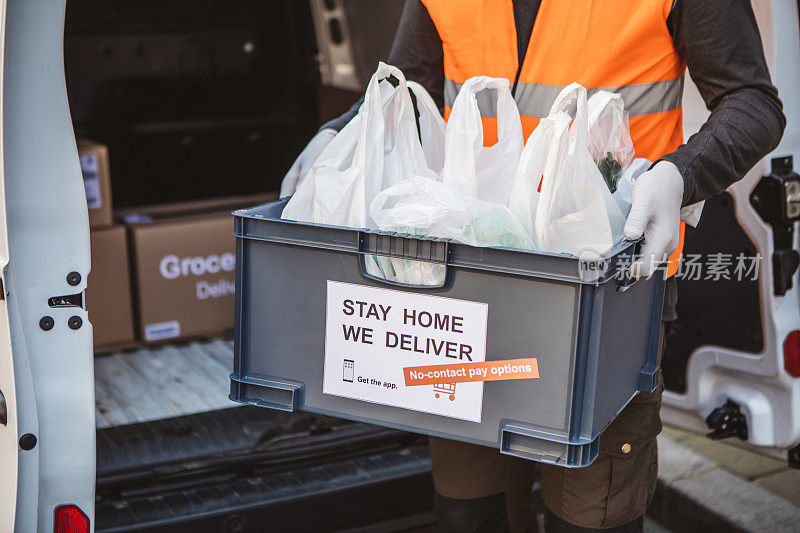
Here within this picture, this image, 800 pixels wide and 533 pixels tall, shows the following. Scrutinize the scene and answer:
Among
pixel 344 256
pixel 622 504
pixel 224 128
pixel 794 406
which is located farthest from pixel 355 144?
pixel 224 128

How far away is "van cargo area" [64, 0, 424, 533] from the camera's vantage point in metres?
2.54

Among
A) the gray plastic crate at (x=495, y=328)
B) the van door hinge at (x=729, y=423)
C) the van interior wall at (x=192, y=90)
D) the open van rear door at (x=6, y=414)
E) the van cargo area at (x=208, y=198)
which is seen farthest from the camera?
the van interior wall at (x=192, y=90)

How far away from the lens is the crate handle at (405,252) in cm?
154

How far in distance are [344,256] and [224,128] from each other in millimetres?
2899

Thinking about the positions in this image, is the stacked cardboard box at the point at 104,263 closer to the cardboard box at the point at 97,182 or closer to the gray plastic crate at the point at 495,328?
the cardboard box at the point at 97,182

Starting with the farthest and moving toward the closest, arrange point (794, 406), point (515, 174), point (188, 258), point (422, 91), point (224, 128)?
1. point (224, 128)
2. point (188, 258)
3. point (794, 406)
4. point (422, 91)
5. point (515, 174)

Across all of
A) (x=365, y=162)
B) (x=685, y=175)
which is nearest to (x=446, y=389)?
(x=365, y=162)

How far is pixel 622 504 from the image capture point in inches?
77.2

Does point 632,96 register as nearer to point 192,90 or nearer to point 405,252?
point 405,252

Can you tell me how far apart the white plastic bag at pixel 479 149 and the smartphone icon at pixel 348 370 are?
358 mm

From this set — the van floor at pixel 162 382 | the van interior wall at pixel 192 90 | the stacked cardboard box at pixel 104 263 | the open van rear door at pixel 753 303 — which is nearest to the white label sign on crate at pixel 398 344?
the open van rear door at pixel 753 303

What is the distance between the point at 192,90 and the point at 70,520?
8.78 ft

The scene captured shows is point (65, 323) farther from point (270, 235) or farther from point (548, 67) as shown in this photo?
point (548, 67)

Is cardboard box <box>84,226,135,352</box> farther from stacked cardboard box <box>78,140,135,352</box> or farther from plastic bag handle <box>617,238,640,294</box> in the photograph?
plastic bag handle <box>617,238,640,294</box>
